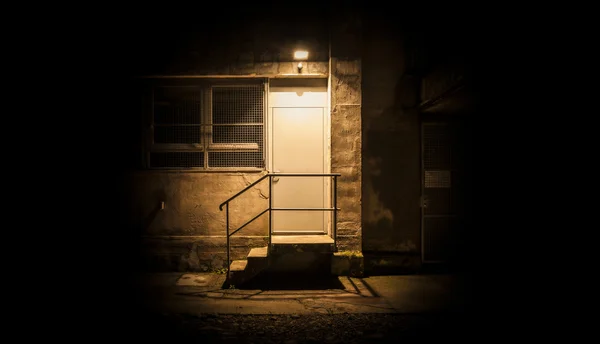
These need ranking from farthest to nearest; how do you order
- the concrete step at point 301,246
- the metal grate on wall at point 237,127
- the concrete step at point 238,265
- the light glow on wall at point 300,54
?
the metal grate on wall at point 237,127
the light glow on wall at point 300,54
the concrete step at point 238,265
the concrete step at point 301,246

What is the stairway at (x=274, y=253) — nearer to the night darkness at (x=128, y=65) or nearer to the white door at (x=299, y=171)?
the white door at (x=299, y=171)

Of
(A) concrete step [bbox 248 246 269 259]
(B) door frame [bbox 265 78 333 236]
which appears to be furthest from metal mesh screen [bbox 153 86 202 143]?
(A) concrete step [bbox 248 246 269 259]

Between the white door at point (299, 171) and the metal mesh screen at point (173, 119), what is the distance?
1.48 meters

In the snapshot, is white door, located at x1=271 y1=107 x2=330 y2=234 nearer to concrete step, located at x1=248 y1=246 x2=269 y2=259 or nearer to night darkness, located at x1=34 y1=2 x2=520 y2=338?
concrete step, located at x1=248 y1=246 x2=269 y2=259

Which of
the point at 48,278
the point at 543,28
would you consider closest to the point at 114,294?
the point at 48,278

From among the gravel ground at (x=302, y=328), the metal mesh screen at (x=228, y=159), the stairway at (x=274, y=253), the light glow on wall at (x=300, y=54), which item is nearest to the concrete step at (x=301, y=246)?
the stairway at (x=274, y=253)

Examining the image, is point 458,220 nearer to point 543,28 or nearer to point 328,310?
point 328,310

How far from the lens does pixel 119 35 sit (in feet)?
21.2

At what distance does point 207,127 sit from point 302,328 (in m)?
3.99

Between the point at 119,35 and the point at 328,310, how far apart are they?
5858 millimetres

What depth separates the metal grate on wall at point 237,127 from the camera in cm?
654

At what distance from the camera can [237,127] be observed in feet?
21.6

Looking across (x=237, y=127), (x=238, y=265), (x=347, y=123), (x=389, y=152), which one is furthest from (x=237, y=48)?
(x=238, y=265)

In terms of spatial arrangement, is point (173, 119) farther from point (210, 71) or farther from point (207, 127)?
point (210, 71)
